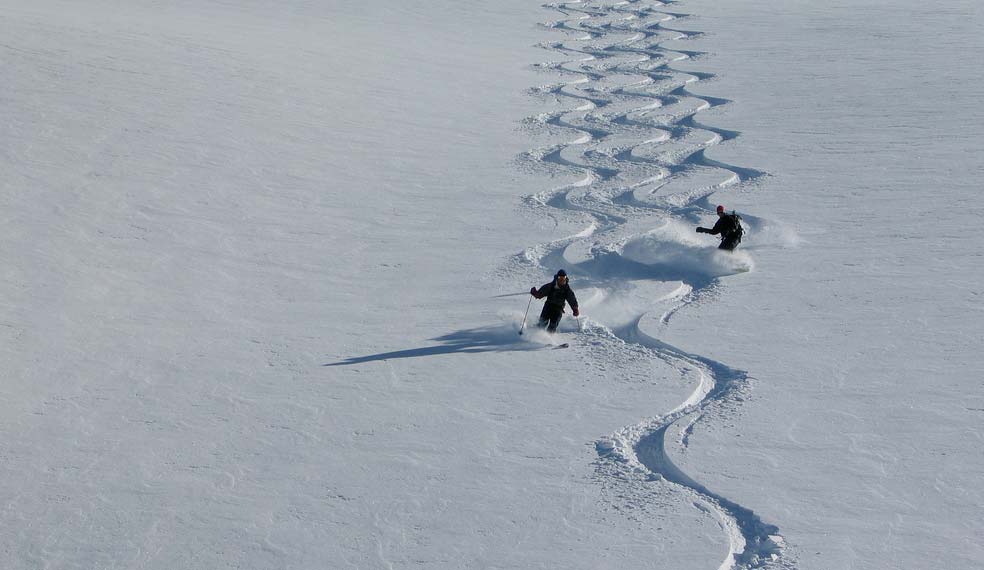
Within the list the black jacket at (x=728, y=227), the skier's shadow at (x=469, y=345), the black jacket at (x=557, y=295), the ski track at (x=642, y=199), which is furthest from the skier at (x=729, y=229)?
the skier's shadow at (x=469, y=345)

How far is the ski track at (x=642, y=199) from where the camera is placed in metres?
7.27

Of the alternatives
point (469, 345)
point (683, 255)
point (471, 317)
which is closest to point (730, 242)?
point (683, 255)

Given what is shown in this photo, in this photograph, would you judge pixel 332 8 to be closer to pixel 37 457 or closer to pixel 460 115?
pixel 460 115

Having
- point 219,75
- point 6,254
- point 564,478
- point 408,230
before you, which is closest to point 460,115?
point 219,75

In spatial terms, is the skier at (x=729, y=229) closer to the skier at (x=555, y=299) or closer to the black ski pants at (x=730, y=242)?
the black ski pants at (x=730, y=242)

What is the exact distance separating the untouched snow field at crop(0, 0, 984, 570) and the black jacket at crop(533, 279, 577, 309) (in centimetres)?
38

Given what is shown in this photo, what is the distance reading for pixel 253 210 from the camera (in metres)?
13.0

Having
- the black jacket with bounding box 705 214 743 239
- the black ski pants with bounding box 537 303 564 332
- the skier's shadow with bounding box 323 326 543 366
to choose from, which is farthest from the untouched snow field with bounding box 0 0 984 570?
the black jacket with bounding box 705 214 743 239

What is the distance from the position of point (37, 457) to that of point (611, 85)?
1671cm

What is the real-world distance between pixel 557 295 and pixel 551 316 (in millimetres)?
214

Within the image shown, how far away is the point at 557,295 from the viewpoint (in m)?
9.53

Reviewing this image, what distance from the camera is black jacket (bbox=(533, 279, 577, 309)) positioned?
952cm

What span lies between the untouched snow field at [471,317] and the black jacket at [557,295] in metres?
0.38

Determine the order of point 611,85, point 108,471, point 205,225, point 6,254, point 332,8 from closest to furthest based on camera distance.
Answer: point 108,471 < point 6,254 < point 205,225 < point 611,85 < point 332,8
